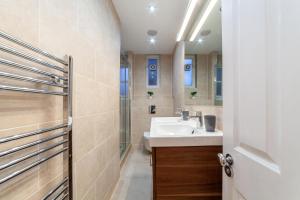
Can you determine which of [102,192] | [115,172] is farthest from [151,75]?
[102,192]

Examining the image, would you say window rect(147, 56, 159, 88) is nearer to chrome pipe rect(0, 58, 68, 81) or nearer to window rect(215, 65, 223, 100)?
window rect(215, 65, 223, 100)

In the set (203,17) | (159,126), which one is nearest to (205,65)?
(203,17)

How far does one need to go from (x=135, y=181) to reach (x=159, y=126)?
3.54 ft

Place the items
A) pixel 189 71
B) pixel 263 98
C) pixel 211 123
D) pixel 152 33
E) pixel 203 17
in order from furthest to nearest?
pixel 152 33 < pixel 189 71 < pixel 203 17 < pixel 211 123 < pixel 263 98

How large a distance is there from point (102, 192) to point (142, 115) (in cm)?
253

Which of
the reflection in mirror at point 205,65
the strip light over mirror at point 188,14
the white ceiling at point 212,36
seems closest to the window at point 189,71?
the reflection in mirror at point 205,65

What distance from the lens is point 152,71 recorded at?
13.8 feet

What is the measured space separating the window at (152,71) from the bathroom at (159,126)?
1376 mm

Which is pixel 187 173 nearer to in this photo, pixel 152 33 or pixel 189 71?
pixel 189 71

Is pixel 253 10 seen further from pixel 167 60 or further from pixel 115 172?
pixel 167 60

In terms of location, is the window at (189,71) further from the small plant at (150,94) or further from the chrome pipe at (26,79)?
the chrome pipe at (26,79)

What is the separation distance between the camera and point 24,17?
0.72 metres

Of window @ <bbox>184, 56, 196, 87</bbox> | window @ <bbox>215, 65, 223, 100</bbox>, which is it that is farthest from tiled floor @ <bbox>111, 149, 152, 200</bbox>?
window @ <bbox>184, 56, 196, 87</bbox>

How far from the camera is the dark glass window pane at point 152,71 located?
4.21m
